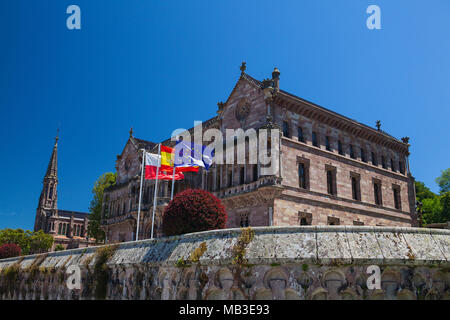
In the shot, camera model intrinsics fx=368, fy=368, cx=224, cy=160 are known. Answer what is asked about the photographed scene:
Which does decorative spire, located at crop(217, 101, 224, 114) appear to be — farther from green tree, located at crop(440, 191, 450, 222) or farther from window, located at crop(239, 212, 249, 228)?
green tree, located at crop(440, 191, 450, 222)

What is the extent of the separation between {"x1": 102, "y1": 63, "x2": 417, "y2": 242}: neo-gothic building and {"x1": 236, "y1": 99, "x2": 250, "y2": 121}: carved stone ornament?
0.10 metres

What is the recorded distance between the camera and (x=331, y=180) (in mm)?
32594

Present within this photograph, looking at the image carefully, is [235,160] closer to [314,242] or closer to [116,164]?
[314,242]

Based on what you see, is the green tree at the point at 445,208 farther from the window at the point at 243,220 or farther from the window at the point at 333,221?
the window at the point at 243,220

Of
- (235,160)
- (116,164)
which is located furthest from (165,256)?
(116,164)

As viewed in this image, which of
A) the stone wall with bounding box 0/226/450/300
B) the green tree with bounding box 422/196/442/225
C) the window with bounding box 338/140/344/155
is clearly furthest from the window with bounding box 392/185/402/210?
the stone wall with bounding box 0/226/450/300

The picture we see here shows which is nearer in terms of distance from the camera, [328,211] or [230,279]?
[230,279]

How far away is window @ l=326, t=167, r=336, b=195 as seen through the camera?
32.2 meters

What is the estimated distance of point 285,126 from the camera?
30641mm

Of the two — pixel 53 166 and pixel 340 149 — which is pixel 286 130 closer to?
pixel 340 149

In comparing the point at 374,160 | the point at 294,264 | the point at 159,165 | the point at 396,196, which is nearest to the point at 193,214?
the point at 294,264

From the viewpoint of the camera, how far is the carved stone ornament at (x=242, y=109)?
3222 centimetres

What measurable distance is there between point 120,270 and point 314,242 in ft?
23.5

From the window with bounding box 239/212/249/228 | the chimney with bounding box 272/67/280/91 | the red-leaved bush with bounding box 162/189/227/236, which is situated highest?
the chimney with bounding box 272/67/280/91
